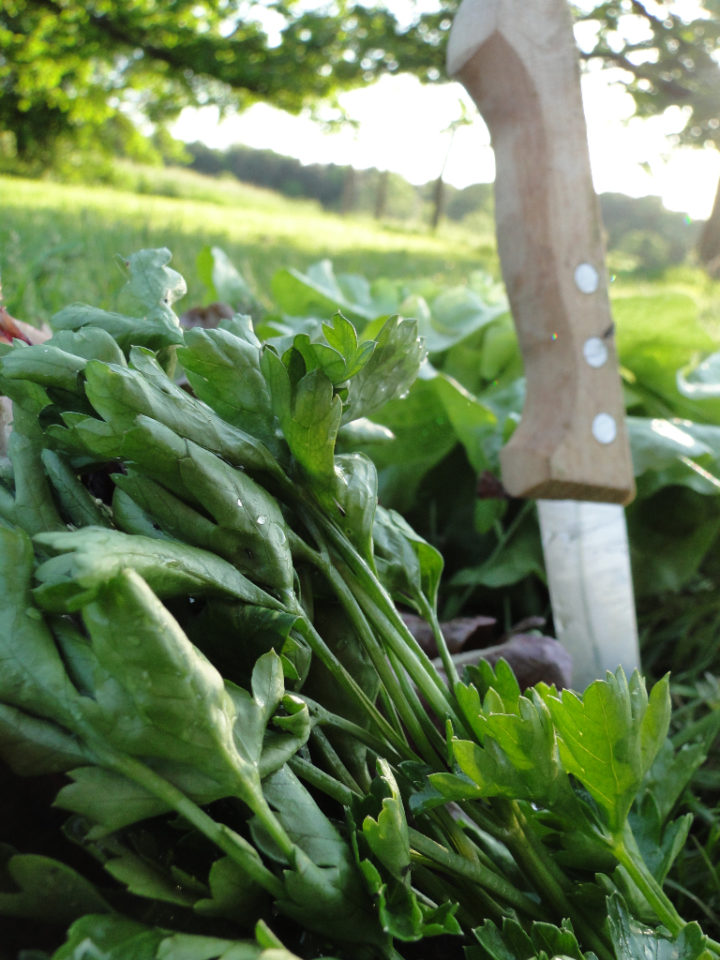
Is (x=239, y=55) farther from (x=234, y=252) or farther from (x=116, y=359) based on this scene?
(x=116, y=359)

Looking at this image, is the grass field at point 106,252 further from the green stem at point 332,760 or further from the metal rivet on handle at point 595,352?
the metal rivet on handle at point 595,352

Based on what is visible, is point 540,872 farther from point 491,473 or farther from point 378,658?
point 491,473

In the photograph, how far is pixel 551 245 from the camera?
3.10ft

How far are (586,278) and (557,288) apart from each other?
0.04m

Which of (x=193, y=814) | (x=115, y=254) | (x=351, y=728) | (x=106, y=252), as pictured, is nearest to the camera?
(x=193, y=814)

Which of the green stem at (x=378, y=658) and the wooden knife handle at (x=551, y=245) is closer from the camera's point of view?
the green stem at (x=378, y=658)

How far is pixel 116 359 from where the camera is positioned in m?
0.49

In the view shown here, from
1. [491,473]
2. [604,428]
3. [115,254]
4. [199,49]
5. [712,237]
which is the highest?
[199,49]

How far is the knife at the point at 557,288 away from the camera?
914 millimetres

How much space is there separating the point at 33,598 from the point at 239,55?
15752mm

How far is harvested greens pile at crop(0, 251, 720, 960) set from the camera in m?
0.37

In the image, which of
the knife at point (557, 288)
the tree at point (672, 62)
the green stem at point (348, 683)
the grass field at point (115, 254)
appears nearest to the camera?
the green stem at point (348, 683)

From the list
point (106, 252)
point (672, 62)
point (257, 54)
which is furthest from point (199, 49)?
point (106, 252)

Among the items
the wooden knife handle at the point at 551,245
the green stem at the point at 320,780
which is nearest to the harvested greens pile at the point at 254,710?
the green stem at the point at 320,780
